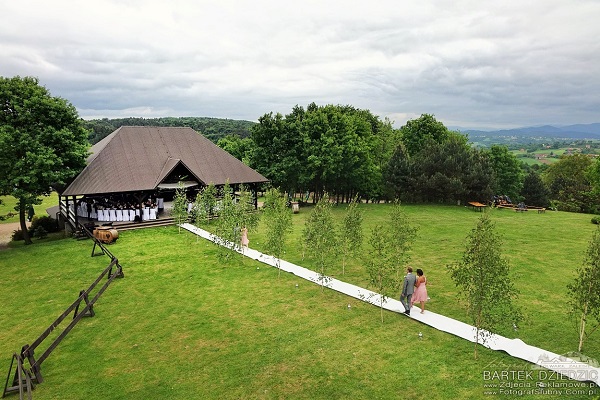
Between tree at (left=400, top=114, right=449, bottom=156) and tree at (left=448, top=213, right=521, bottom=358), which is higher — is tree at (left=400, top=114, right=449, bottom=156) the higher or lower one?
the higher one

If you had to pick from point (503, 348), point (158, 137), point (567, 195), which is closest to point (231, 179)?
point (158, 137)

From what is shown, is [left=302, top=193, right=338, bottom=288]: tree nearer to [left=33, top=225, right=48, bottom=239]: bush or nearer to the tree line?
the tree line

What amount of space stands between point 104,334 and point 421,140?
4210 cm

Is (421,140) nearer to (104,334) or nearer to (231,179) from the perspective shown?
(231,179)

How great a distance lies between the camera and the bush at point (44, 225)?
2689 centimetres

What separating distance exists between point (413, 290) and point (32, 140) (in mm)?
22114

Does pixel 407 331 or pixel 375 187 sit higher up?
pixel 375 187

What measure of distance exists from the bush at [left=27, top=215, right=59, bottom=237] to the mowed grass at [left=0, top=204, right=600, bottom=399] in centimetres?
663

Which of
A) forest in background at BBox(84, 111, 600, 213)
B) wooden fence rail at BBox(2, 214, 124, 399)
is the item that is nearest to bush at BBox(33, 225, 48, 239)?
→ forest in background at BBox(84, 111, 600, 213)

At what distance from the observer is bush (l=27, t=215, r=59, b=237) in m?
26.9

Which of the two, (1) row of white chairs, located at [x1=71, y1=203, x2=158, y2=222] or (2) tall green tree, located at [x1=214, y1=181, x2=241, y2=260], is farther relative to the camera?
(1) row of white chairs, located at [x1=71, y1=203, x2=158, y2=222]

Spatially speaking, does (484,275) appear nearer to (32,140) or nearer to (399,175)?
(32,140)

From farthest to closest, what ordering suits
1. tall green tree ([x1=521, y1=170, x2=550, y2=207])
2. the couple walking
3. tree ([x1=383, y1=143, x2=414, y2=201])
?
1. tall green tree ([x1=521, y1=170, x2=550, y2=207])
2. tree ([x1=383, y1=143, x2=414, y2=201])
3. the couple walking

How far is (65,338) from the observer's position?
12.1 metres
